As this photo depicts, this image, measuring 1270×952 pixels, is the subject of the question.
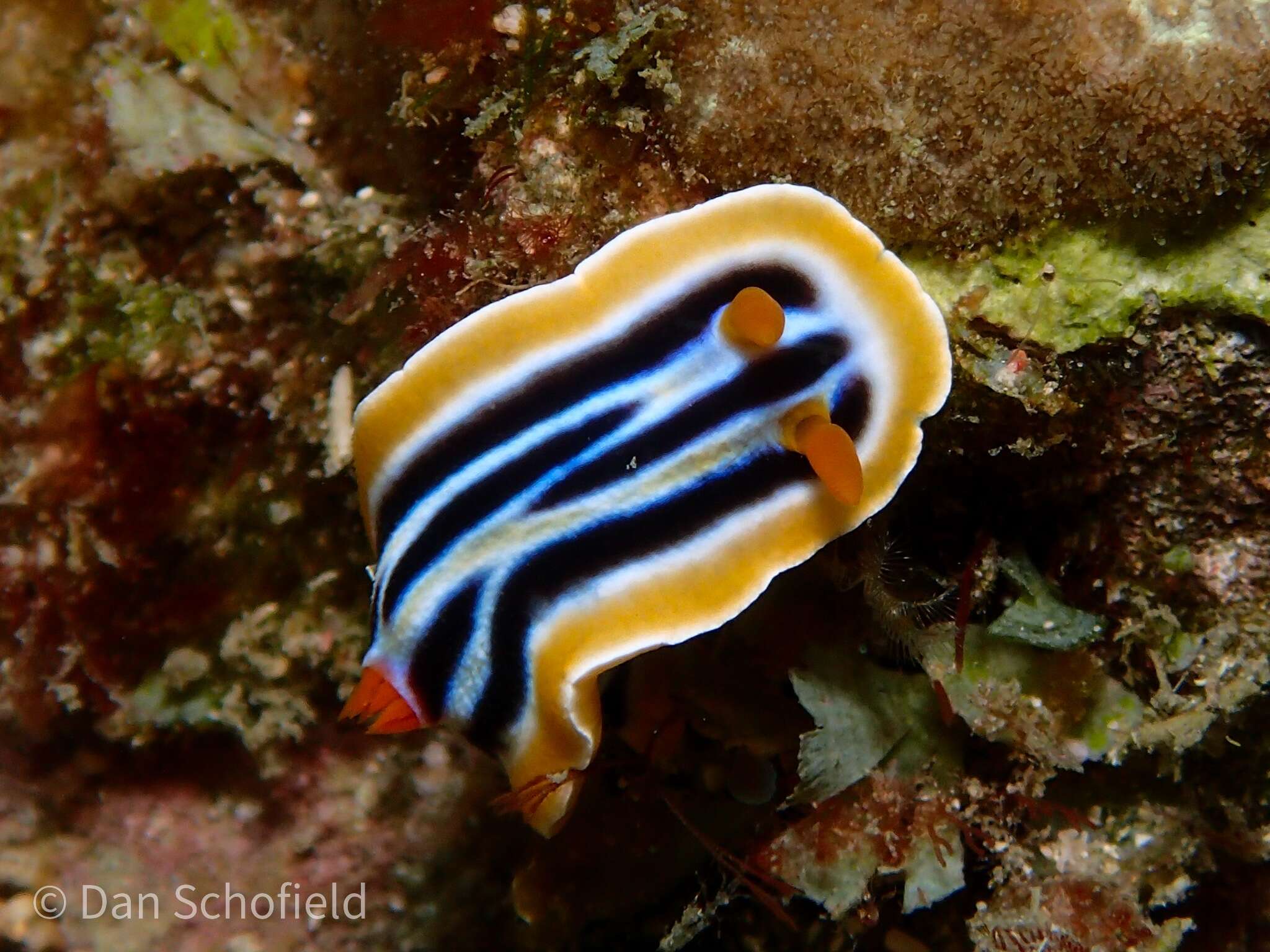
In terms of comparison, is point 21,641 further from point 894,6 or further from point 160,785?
point 894,6

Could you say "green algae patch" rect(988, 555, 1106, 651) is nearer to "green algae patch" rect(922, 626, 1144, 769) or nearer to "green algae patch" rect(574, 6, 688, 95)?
"green algae patch" rect(922, 626, 1144, 769)

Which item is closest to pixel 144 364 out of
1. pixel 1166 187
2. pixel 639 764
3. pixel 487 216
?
pixel 487 216

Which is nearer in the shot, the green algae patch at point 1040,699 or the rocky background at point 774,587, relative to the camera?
the rocky background at point 774,587

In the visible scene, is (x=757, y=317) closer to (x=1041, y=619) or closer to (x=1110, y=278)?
(x=1110, y=278)

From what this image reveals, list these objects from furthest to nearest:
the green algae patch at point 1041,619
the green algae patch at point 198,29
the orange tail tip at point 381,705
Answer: the green algae patch at point 198,29 → the green algae patch at point 1041,619 → the orange tail tip at point 381,705

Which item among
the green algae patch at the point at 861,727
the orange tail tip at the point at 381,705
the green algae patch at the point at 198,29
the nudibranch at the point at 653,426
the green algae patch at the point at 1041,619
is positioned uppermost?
the green algae patch at the point at 198,29

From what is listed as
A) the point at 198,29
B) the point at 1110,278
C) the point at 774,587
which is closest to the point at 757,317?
the point at 1110,278

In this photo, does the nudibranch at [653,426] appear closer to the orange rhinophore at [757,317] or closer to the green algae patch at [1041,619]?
the orange rhinophore at [757,317]

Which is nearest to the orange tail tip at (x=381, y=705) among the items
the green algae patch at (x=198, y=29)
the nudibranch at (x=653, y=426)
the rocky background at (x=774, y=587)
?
the nudibranch at (x=653, y=426)
